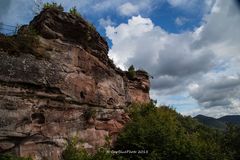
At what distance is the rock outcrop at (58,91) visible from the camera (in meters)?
13.9

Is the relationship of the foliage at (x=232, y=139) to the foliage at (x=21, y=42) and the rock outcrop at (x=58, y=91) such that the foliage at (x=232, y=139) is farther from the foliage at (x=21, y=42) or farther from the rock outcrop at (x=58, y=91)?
the foliage at (x=21, y=42)

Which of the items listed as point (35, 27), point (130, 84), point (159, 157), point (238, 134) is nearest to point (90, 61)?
point (35, 27)

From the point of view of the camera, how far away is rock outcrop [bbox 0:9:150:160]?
1389cm

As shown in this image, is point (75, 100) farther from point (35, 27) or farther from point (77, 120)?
point (35, 27)

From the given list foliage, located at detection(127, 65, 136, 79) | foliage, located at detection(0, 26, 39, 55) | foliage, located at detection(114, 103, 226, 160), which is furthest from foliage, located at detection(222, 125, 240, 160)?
foliage, located at detection(0, 26, 39, 55)

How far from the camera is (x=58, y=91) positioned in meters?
16.2

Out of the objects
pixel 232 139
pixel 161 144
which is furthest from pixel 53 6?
pixel 232 139

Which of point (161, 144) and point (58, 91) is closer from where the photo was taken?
point (58, 91)

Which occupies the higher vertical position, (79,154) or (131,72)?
(131,72)

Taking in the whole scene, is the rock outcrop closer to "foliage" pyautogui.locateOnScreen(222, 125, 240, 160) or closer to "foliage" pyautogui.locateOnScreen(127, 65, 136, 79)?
"foliage" pyautogui.locateOnScreen(127, 65, 136, 79)

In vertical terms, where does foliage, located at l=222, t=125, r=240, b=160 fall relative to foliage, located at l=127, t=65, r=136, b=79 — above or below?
below

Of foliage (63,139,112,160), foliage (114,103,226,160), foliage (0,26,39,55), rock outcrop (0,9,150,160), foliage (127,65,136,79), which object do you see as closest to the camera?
rock outcrop (0,9,150,160)

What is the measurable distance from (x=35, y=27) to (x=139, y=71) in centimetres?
1622

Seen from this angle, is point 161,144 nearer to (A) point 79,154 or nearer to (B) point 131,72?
(A) point 79,154
